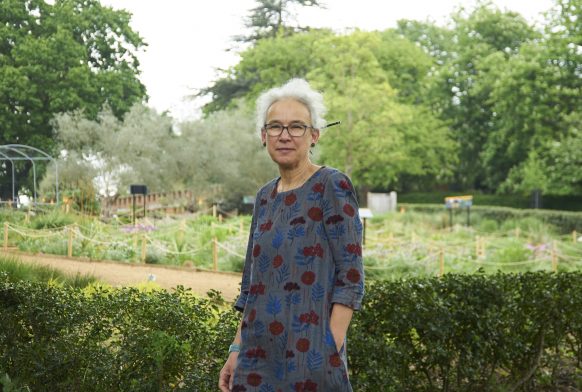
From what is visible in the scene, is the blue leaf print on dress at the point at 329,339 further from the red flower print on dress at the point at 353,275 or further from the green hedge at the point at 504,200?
the green hedge at the point at 504,200

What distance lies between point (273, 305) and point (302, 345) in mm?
110

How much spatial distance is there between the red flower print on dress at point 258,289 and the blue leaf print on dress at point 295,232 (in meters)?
0.13

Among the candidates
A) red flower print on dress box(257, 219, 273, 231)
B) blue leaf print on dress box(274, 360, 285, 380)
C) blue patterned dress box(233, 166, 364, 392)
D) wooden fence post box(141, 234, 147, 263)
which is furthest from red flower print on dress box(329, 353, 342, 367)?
wooden fence post box(141, 234, 147, 263)

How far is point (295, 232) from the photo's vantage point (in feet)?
5.15

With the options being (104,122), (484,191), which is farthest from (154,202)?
(484,191)

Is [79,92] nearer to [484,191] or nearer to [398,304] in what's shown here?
[398,304]

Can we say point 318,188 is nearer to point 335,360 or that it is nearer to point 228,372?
point 335,360

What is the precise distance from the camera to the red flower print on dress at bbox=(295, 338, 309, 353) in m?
1.53

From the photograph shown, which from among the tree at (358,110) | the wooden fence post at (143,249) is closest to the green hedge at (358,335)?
the wooden fence post at (143,249)

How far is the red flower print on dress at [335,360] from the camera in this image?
152 cm

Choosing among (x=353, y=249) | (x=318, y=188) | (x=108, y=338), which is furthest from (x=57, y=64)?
(x=353, y=249)

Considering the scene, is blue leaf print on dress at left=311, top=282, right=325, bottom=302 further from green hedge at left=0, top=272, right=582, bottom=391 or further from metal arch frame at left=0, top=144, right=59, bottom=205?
metal arch frame at left=0, top=144, right=59, bottom=205

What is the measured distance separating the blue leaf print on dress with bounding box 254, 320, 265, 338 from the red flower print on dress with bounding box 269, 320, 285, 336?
0.02 meters

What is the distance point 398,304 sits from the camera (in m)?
2.92
